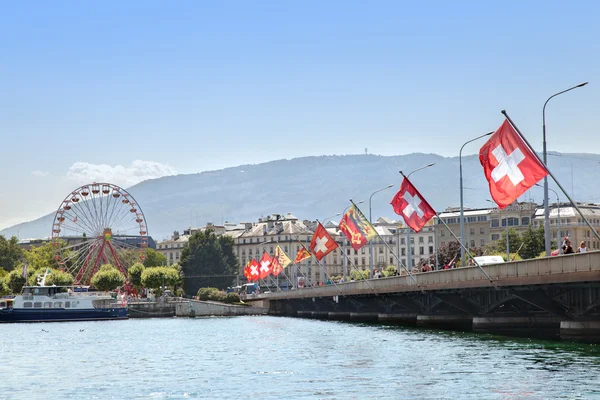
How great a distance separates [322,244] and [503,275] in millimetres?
42512

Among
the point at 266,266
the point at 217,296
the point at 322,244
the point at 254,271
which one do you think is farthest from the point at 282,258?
the point at 217,296

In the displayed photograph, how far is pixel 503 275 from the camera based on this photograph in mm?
61188

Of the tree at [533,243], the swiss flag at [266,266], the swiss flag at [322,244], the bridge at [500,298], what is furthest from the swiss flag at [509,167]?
the tree at [533,243]

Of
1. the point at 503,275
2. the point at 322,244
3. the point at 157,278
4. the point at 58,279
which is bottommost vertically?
the point at 503,275

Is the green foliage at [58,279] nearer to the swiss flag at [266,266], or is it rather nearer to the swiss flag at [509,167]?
the swiss flag at [266,266]

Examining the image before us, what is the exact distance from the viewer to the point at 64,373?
163 ft

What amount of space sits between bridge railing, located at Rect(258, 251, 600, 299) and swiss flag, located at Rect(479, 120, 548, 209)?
5009mm

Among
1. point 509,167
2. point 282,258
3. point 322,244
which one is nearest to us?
point 509,167

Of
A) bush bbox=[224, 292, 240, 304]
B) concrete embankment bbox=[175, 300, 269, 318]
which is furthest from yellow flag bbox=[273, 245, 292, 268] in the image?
bush bbox=[224, 292, 240, 304]

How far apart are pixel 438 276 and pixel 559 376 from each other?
34.8 meters

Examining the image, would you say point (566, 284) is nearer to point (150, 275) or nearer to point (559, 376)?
point (559, 376)

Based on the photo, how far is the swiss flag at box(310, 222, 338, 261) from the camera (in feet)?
333

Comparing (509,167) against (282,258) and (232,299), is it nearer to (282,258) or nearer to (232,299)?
(282,258)

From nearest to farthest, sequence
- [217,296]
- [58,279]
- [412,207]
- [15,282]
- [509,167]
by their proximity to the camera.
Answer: [509,167] → [412,207] → [58,279] → [15,282] → [217,296]
